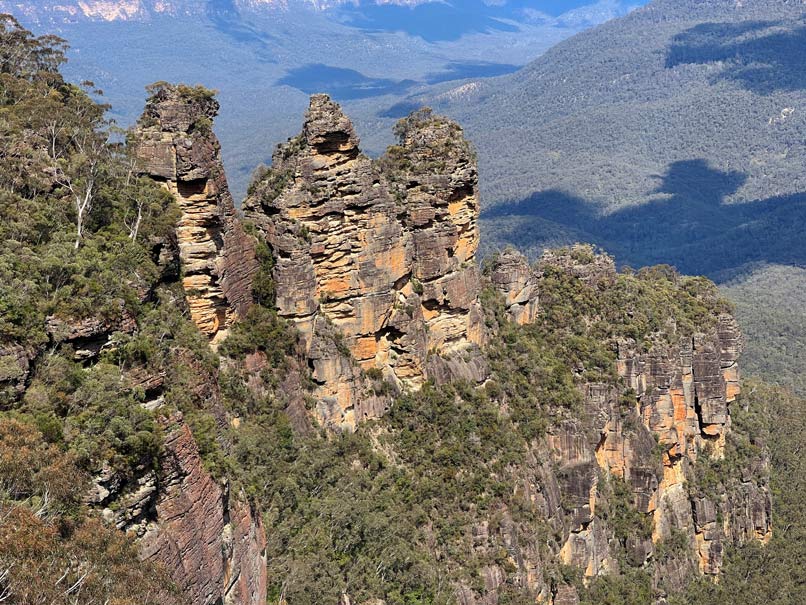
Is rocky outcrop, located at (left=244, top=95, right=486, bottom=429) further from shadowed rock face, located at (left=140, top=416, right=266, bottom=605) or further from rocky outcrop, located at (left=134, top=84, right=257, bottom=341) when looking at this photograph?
shadowed rock face, located at (left=140, top=416, right=266, bottom=605)

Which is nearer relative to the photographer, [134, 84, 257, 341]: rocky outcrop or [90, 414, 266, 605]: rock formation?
[90, 414, 266, 605]: rock formation

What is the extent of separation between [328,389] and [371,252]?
6.88 m

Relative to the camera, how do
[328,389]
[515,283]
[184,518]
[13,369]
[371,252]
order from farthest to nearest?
[515,283] → [371,252] → [328,389] → [184,518] → [13,369]

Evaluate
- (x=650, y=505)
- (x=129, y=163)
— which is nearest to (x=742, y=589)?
(x=650, y=505)

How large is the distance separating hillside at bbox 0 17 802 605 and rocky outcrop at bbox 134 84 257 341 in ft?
0.36

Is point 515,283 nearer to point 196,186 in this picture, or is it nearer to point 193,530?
point 196,186

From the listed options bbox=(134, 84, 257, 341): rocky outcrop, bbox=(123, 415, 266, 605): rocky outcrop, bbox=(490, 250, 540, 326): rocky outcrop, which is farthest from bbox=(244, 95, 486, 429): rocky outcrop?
bbox=(123, 415, 266, 605): rocky outcrop

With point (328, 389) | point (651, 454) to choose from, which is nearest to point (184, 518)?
point (328, 389)

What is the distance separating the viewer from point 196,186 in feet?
101

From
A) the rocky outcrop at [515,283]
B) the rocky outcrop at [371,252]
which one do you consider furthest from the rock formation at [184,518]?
the rocky outcrop at [515,283]

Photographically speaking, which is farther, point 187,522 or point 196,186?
point 196,186

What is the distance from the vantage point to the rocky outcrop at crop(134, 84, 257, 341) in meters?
30.1

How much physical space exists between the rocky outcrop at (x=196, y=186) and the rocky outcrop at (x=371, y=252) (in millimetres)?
3527

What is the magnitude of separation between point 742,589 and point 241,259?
1583 inches
